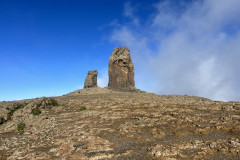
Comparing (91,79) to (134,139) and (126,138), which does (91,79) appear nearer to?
(126,138)

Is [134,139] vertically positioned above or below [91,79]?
below

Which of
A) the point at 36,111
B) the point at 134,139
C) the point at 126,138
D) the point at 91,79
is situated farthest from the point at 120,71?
the point at 134,139

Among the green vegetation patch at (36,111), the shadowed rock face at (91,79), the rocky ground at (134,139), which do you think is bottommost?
the rocky ground at (134,139)

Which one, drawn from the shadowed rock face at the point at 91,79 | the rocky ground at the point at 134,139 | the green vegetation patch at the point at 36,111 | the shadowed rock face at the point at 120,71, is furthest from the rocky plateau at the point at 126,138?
the shadowed rock face at the point at 91,79

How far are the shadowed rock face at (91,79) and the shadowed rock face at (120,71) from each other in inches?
297

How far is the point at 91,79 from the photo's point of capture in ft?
223

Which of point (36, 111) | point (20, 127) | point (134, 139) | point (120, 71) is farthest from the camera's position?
point (120, 71)

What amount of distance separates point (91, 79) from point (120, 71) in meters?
13.1

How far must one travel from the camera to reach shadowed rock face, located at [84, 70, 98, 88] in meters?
67.3

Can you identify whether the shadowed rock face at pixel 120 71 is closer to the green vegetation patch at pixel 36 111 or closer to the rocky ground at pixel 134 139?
the green vegetation patch at pixel 36 111

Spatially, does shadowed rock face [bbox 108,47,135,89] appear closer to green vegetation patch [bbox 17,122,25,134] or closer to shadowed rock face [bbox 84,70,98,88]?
shadowed rock face [bbox 84,70,98,88]

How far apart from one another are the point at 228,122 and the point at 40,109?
28283 mm

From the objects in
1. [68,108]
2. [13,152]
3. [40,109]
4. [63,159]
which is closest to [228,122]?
[63,159]

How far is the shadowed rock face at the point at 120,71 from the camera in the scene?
64.0m
